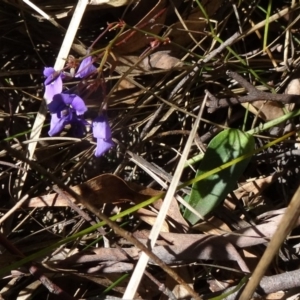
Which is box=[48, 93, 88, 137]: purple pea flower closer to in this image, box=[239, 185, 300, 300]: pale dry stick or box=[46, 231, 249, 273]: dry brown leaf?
box=[46, 231, 249, 273]: dry brown leaf

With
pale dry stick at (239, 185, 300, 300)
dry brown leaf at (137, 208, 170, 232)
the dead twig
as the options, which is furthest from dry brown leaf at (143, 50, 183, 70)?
pale dry stick at (239, 185, 300, 300)

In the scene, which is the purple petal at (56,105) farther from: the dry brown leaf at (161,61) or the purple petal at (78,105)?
the dry brown leaf at (161,61)

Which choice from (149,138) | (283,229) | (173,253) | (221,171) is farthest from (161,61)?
(283,229)

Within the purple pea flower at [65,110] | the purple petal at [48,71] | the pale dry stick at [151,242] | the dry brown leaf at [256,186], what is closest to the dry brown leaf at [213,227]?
the dry brown leaf at [256,186]

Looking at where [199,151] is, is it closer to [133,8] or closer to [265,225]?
[265,225]

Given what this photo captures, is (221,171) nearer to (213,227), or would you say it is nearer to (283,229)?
(213,227)
